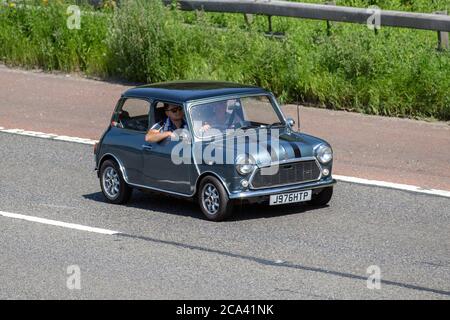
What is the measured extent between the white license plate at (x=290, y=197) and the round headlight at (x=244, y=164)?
1.39ft

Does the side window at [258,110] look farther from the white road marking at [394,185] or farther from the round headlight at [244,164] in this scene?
the white road marking at [394,185]

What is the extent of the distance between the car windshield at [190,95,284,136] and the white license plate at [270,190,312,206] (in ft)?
3.61

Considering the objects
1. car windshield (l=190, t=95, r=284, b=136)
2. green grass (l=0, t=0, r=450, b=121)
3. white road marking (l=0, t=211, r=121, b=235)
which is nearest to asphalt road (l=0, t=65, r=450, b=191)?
green grass (l=0, t=0, r=450, b=121)

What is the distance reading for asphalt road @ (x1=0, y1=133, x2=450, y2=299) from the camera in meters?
10.5

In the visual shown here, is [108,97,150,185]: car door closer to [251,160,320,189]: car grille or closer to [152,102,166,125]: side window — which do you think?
[152,102,166,125]: side window

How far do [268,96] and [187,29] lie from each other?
25.7ft

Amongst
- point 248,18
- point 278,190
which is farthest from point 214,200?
point 248,18

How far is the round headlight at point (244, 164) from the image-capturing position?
1275 centimetres

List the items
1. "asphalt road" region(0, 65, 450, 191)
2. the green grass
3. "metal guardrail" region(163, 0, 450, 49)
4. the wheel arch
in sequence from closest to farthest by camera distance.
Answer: the wheel arch → "asphalt road" region(0, 65, 450, 191) → the green grass → "metal guardrail" region(163, 0, 450, 49)

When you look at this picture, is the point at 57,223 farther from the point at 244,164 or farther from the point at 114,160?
the point at 244,164

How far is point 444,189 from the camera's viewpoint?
14.7 metres

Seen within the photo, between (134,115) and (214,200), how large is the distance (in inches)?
77.4


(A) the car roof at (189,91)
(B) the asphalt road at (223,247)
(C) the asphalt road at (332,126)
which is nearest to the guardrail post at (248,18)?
(C) the asphalt road at (332,126)
